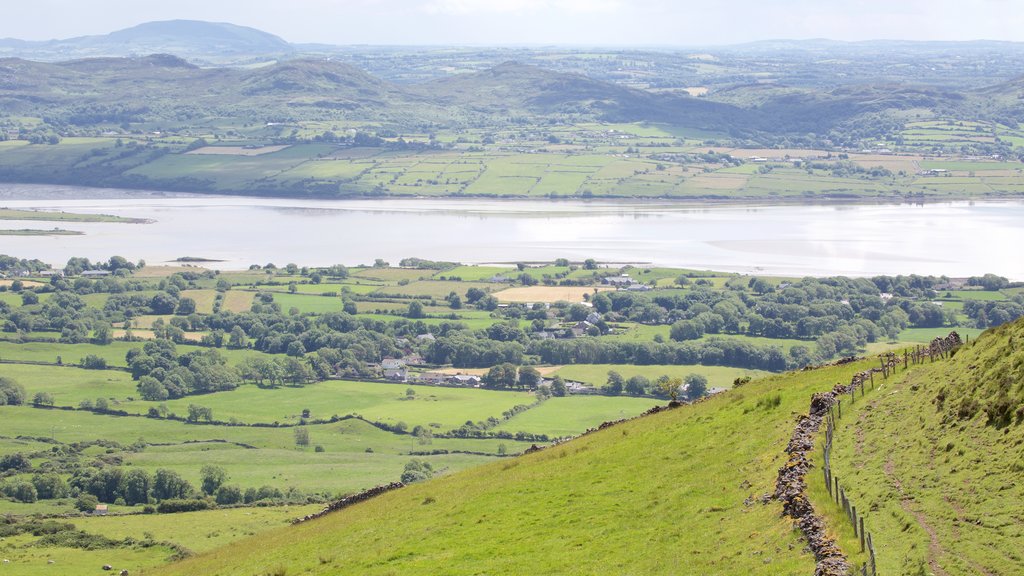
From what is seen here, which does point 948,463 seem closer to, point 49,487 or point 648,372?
point 49,487

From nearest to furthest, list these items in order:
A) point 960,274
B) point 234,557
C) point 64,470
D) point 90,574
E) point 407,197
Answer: point 234,557
point 90,574
point 64,470
point 960,274
point 407,197

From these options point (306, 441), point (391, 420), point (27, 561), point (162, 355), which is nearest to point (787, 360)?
point (391, 420)

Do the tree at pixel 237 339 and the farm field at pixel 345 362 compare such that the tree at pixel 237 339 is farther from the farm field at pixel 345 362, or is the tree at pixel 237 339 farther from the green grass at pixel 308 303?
the green grass at pixel 308 303

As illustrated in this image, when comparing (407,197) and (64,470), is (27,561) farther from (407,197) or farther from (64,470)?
(407,197)

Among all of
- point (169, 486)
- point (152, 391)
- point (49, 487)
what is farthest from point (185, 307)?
point (169, 486)

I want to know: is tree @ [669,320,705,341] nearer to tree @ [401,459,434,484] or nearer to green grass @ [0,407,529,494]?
green grass @ [0,407,529,494]

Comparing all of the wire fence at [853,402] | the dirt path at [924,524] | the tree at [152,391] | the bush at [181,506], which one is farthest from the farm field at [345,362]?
the dirt path at [924,524]
